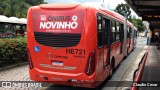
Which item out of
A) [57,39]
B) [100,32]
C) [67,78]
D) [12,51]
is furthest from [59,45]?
[12,51]

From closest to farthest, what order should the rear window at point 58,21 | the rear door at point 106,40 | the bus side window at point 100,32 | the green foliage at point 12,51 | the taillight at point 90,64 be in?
the taillight at point 90,64 → the rear window at point 58,21 → the bus side window at point 100,32 → the rear door at point 106,40 → the green foliage at point 12,51

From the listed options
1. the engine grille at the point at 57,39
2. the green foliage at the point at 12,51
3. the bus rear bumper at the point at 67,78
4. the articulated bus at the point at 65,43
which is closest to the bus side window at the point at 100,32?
the articulated bus at the point at 65,43

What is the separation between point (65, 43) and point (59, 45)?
0.20m

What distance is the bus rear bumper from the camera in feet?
26.8

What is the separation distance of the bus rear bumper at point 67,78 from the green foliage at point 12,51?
13.4ft

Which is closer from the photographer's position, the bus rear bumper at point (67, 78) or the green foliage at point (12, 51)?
the bus rear bumper at point (67, 78)

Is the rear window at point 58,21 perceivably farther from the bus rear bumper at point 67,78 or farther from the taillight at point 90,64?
the bus rear bumper at point 67,78

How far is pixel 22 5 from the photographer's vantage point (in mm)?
77375

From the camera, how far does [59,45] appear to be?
8453 mm

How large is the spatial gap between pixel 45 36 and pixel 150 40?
3775 centimetres

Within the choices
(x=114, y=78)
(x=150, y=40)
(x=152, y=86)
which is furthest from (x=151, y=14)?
(x=150, y=40)

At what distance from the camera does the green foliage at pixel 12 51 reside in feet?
40.4

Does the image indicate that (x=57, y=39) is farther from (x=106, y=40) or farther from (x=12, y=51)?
(x=12, y=51)

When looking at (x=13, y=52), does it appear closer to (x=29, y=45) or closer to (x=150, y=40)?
(x=29, y=45)
